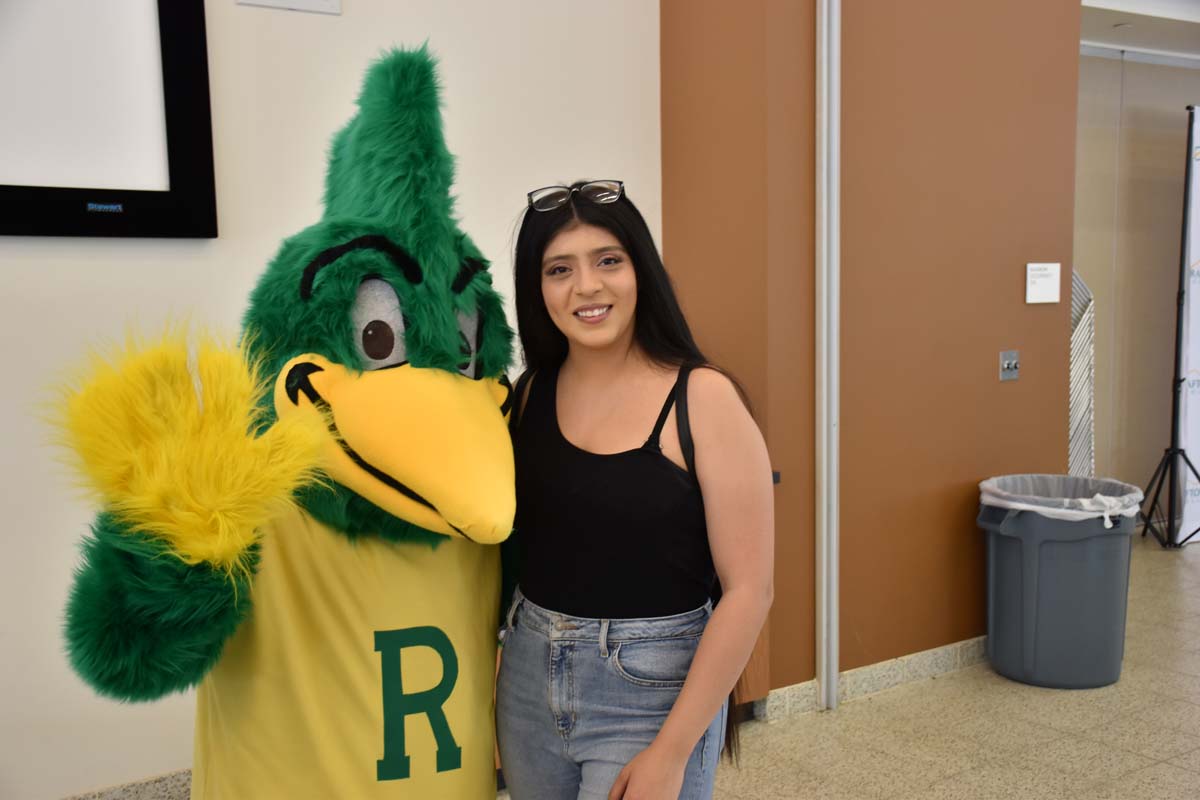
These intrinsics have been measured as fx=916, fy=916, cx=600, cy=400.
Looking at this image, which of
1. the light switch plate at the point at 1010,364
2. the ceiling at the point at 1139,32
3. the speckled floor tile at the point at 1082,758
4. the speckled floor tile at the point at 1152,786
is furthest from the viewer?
the ceiling at the point at 1139,32

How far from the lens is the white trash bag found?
9.98 feet

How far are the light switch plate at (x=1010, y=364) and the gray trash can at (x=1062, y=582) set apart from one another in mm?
456

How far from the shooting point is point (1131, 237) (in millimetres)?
5352

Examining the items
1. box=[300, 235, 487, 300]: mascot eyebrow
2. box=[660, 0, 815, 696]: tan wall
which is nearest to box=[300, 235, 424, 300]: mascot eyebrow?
box=[300, 235, 487, 300]: mascot eyebrow

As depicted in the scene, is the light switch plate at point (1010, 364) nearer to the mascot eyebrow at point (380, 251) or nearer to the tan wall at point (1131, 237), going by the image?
the tan wall at point (1131, 237)

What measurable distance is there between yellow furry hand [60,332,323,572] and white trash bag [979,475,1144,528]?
9.04 ft

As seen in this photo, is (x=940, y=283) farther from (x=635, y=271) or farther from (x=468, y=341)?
(x=468, y=341)

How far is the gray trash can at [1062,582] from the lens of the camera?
3051 mm

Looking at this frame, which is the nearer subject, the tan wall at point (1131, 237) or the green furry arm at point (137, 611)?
the green furry arm at point (137, 611)

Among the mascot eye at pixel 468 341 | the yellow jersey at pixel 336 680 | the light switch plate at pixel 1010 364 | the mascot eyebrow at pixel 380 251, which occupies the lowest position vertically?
the yellow jersey at pixel 336 680

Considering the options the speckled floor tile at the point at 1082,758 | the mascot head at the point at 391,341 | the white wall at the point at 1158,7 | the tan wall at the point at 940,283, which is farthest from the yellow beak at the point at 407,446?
the white wall at the point at 1158,7

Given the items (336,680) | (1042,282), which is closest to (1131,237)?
(1042,282)

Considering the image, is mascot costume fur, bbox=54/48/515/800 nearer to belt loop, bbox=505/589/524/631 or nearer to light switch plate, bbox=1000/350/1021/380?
belt loop, bbox=505/589/524/631

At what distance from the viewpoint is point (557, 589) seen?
133 cm
